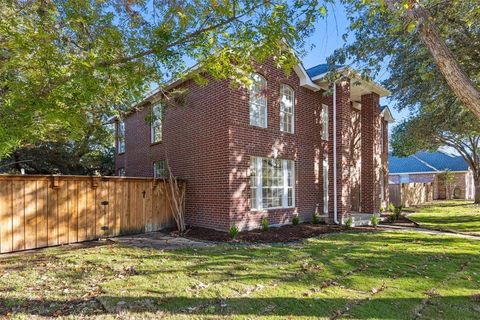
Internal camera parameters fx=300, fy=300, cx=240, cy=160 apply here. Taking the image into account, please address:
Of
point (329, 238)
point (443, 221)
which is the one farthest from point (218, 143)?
point (443, 221)

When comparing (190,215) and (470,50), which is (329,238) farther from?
(470,50)

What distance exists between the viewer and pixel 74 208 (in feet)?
28.1

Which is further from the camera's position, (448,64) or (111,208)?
(111,208)

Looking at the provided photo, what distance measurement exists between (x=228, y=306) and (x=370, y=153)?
511 inches

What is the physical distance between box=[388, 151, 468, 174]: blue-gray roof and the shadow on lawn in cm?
3398

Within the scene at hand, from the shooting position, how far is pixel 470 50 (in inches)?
357

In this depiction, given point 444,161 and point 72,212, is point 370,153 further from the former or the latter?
point 444,161

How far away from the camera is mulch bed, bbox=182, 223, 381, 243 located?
8.87 metres

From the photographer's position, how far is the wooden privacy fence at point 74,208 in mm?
7395

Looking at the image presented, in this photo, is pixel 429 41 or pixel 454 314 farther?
pixel 429 41

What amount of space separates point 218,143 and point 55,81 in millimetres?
6140

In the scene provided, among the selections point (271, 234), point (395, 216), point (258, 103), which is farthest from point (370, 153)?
point (271, 234)

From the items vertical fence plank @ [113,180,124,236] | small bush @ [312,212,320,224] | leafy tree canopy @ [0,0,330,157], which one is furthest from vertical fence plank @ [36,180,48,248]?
small bush @ [312,212,320,224]

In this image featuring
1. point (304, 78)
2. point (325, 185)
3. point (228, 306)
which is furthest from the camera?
point (325, 185)
